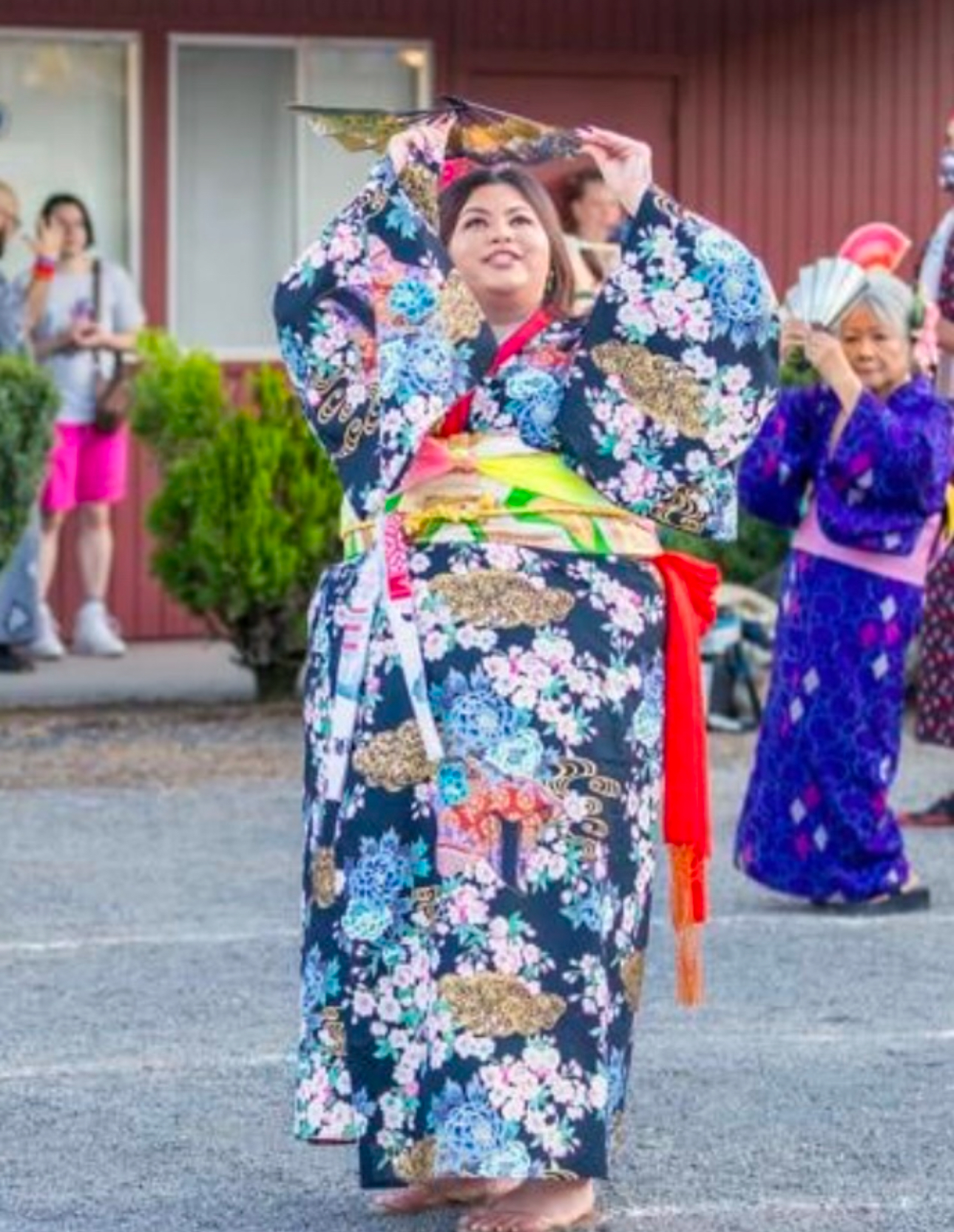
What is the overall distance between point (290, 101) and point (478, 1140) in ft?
34.7

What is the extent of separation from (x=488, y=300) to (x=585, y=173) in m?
7.54

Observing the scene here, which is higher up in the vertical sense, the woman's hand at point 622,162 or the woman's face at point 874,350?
the woman's hand at point 622,162

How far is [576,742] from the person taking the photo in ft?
19.6

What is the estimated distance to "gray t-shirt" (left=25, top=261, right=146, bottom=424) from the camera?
1510 cm

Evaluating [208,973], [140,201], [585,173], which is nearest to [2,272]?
[140,201]

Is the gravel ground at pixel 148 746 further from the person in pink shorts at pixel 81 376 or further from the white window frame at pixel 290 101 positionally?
the white window frame at pixel 290 101

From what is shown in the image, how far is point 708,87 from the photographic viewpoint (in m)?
16.8

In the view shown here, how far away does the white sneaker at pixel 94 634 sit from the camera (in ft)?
50.4

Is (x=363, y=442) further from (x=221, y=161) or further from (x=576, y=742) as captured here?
(x=221, y=161)

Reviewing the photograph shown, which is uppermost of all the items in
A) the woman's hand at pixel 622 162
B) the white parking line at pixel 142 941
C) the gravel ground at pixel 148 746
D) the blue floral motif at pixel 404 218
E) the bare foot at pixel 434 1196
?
the woman's hand at pixel 622 162

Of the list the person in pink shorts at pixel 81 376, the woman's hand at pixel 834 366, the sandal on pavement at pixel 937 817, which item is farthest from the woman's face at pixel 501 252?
the person in pink shorts at pixel 81 376

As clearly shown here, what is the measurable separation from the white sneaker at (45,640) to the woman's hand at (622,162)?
9021mm

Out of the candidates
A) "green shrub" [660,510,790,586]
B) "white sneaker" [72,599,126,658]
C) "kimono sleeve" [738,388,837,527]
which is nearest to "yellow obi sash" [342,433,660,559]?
"kimono sleeve" [738,388,837,527]

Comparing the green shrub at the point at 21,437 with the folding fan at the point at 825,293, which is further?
the green shrub at the point at 21,437
